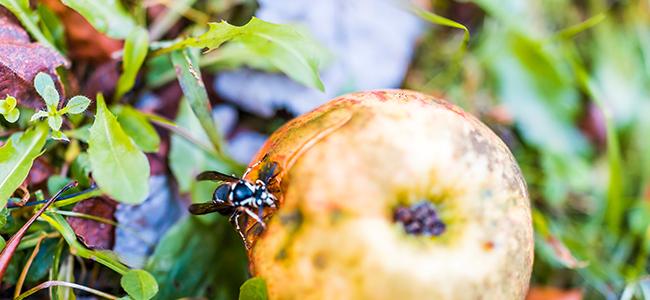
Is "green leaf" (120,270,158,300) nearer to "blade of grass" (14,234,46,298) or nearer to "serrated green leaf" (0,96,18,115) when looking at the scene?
"blade of grass" (14,234,46,298)

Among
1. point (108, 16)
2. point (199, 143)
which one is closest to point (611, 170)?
point (199, 143)

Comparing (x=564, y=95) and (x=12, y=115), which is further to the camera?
(x=564, y=95)

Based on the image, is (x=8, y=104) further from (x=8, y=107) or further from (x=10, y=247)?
(x=10, y=247)

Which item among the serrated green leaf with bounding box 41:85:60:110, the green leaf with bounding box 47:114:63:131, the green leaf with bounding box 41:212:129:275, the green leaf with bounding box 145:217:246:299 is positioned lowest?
the green leaf with bounding box 145:217:246:299

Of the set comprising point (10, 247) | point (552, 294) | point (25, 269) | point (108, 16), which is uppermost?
point (108, 16)

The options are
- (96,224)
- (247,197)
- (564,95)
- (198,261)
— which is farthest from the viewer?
(564,95)

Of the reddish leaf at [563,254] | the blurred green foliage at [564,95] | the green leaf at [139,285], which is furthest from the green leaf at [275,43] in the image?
the reddish leaf at [563,254]

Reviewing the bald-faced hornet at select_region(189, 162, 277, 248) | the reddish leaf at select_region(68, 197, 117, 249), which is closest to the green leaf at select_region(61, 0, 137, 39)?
the reddish leaf at select_region(68, 197, 117, 249)
